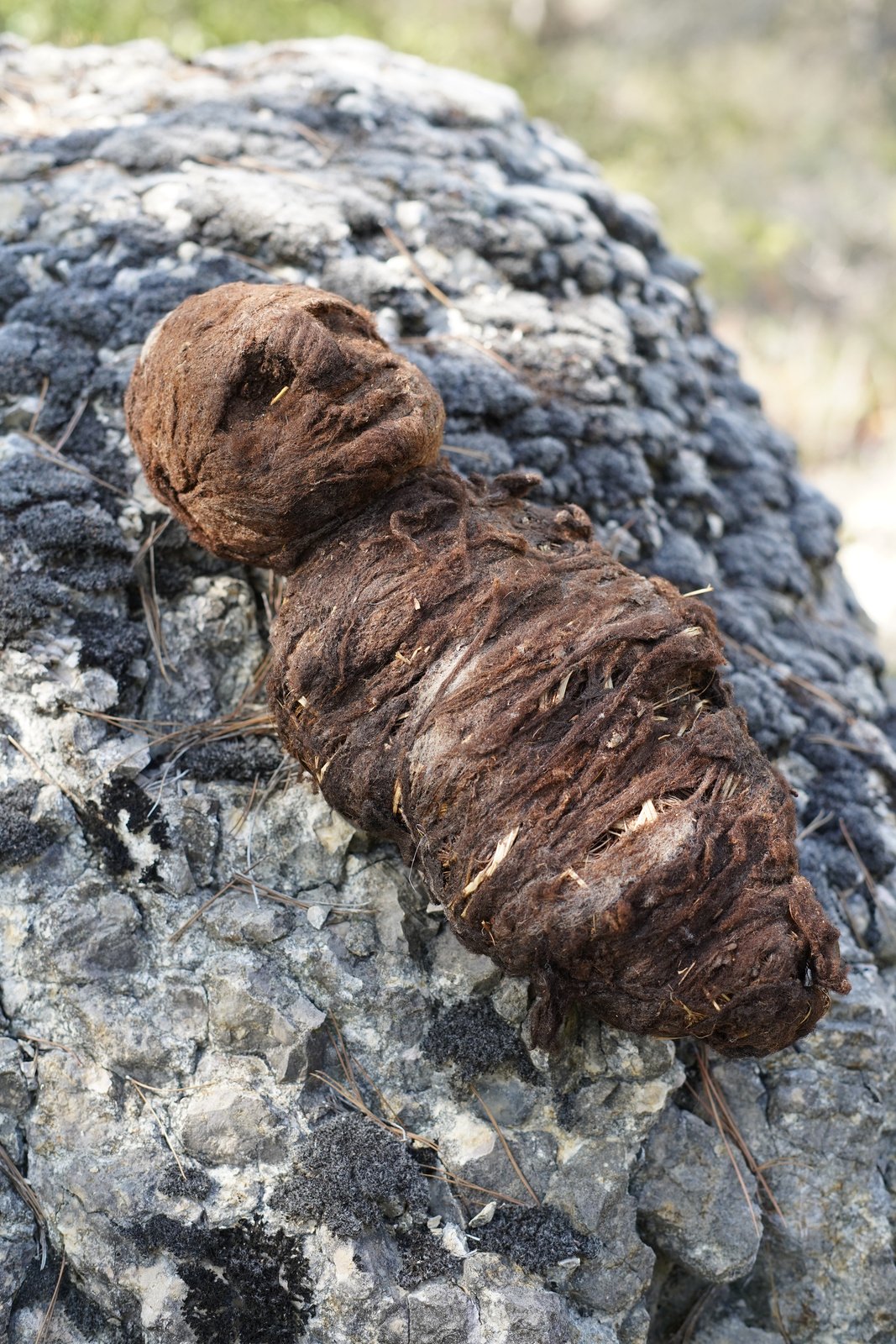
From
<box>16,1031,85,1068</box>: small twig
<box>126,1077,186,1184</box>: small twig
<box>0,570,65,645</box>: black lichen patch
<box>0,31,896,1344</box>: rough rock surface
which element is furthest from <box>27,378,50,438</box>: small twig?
<box>126,1077,186,1184</box>: small twig

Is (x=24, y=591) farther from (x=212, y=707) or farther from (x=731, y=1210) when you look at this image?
(x=731, y=1210)

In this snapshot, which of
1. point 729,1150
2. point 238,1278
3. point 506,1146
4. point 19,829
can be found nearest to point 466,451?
point 19,829

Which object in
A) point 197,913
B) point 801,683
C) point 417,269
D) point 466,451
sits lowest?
point 197,913

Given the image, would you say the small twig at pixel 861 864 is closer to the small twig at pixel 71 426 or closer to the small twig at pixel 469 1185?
the small twig at pixel 469 1185

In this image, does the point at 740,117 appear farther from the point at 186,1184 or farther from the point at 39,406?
the point at 186,1184

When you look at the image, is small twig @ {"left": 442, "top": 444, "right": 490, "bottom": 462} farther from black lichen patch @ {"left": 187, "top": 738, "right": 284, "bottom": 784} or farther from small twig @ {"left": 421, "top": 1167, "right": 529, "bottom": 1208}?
small twig @ {"left": 421, "top": 1167, "right": 529, "bottom": 1208}
